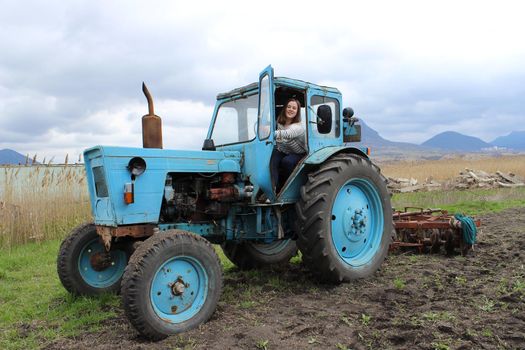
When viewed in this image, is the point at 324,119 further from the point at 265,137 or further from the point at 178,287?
the point at 178,287

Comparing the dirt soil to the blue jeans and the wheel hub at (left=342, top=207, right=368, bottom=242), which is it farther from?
the blue jeans

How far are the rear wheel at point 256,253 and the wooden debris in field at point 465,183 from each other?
1137 centimetres

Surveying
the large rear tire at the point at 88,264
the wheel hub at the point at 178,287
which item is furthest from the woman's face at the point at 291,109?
the large rear tire at the point at 88,264

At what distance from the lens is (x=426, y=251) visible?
6.74 m

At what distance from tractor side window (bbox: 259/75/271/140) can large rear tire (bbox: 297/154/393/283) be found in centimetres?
70

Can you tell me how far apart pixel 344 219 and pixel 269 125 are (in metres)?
1.35

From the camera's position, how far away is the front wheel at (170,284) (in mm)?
3732

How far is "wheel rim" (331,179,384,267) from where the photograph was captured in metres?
5.33

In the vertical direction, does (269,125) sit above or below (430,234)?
above

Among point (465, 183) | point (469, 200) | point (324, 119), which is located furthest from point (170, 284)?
point (465, 183)

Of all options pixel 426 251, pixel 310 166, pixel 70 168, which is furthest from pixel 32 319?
pixel 70 168

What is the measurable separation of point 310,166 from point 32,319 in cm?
324

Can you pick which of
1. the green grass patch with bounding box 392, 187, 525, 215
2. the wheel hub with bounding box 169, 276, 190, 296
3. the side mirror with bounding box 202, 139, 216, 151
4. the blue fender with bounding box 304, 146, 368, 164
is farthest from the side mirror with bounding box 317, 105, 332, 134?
the green grass patch with bounding box 392, 187, 525, 215

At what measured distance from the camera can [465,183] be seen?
1811cm
